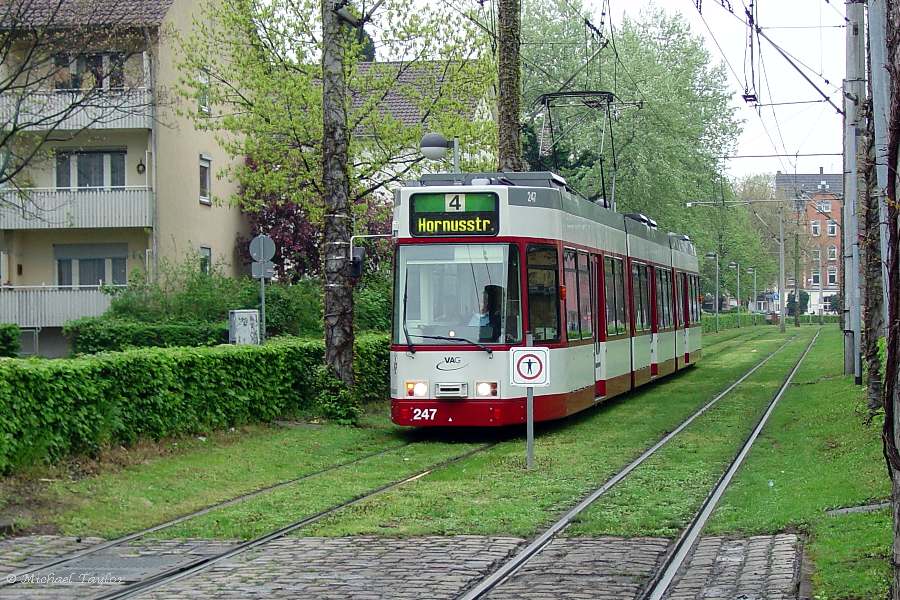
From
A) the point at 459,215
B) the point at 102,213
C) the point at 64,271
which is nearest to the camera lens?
the point at 459,215

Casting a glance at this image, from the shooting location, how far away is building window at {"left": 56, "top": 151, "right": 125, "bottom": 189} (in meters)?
41.0

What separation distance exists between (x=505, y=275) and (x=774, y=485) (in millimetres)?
5558

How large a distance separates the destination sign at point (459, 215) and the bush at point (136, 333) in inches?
612

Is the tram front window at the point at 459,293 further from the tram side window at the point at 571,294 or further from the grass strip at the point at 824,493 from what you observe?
the grass strip at the point at 824,493

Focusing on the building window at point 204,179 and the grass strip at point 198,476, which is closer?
the grass strip at point 198,476

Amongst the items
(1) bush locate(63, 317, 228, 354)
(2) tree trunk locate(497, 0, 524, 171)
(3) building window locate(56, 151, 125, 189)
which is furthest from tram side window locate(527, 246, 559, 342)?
(3) building window locate(56, 151, 125, 189)

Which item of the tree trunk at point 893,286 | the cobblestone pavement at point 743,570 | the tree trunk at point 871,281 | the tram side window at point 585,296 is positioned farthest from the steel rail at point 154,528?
the tree trunk at point 871,281

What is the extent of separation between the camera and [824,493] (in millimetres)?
11539

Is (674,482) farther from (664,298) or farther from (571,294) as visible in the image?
(664,298)

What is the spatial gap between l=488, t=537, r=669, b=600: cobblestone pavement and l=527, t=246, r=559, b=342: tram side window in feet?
24.8

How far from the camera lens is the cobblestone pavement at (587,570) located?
8.09 metres

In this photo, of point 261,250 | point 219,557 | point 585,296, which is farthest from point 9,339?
point 219,557

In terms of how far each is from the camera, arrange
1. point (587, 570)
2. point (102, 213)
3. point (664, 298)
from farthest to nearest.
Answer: point (102, 213), point (664, 298), point (587, 570)

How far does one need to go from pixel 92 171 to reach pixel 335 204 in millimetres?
23828
